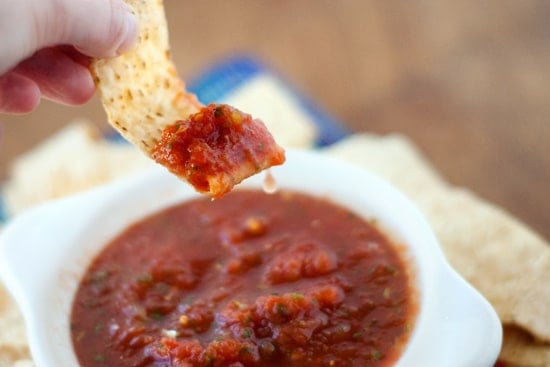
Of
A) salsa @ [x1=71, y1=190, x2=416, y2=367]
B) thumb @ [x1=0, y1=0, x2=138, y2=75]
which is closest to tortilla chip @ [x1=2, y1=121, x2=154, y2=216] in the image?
salsa @ [x1=71, y1=190, x2=416, y2=367]

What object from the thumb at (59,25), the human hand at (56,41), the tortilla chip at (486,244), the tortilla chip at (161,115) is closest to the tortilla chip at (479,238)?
the tortilla chip at (486,244)

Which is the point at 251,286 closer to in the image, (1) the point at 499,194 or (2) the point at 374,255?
(2) the point at 374,255

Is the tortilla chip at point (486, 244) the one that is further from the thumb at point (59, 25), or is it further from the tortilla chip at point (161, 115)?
the thumb at point (59, 25)

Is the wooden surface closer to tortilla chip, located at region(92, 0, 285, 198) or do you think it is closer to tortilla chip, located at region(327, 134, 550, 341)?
tortilla chip, located at region(327, 134, 550, 341)

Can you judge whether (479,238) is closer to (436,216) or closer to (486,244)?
(486,244)

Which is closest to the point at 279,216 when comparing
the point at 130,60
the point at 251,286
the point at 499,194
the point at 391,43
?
the point at 251,286

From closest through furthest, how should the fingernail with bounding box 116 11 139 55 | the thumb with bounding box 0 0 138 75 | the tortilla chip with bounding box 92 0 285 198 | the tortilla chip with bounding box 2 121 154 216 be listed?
the thumb with bounding box 0 0 138 75 < the fingernail with bounding box 116 11 139 55 < the tortilla chip with bounding box 92 0 285 198 < the tortilla chip with bounding box 2 121 154 216
